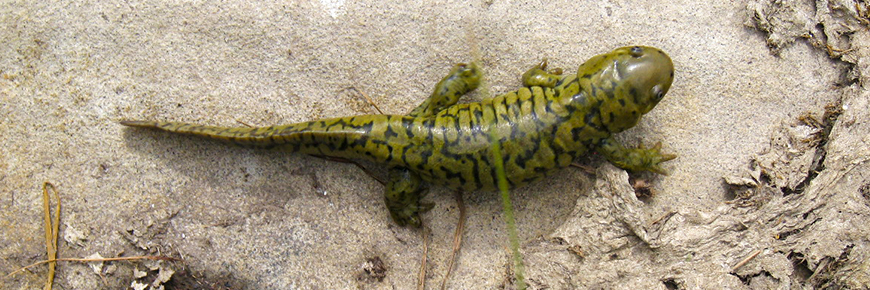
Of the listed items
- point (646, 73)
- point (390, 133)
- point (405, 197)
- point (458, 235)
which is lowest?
point (458, 235)

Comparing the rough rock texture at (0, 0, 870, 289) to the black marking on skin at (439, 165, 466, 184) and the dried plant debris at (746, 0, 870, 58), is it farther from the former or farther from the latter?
the black marking on skin at (439, 165, 466, 184)

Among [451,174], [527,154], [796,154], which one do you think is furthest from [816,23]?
[451,174]

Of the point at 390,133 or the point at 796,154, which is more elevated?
the point at 390,133

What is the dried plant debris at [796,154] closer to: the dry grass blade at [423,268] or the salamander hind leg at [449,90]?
the salamander hind leg at [449,90]

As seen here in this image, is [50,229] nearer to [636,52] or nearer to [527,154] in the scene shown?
[527,154]

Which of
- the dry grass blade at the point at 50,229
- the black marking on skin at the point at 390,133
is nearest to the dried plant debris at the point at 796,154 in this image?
the black marking on skin at the point at 390,133

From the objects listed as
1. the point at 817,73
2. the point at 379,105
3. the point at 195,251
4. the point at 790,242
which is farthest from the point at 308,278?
the point at 817,73

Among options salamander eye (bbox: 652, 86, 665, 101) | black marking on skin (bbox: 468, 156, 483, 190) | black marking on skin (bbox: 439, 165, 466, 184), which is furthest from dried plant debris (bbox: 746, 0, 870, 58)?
black marking on skin (bbox: 439, 165, 466, 184)
